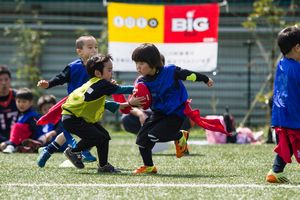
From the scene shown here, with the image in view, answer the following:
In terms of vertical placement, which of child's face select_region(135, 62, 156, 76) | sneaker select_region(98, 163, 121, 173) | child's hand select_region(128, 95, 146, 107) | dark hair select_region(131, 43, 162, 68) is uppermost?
dark hair select_region(131, 43, 162, 68)

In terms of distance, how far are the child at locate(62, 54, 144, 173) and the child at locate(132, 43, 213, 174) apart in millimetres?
197

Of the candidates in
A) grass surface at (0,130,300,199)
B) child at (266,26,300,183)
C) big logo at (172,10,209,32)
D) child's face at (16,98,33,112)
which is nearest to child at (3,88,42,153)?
child's face at (16,98,33,112)

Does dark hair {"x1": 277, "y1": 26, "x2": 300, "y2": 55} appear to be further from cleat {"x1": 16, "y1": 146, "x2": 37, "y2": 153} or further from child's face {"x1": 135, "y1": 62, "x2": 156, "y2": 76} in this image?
cleat {"x1": 16, "y1": 146, "x2": 37, "y2": 153}

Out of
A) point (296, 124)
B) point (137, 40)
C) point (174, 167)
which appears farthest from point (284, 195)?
point (137, 40)

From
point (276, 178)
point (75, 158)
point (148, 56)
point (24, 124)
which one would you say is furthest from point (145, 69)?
point (24, 124)

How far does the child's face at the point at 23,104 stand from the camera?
10.3 metres

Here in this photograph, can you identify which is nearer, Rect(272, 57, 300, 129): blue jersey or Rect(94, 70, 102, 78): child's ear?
Rect(272, 57, 300, 129): blue jersey

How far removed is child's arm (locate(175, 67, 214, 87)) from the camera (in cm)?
681

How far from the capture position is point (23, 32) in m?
16.7

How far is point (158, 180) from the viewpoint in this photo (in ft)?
20.1

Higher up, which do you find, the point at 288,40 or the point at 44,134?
the point at 288,40

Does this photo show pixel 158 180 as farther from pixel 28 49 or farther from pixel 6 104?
pixel 28 49

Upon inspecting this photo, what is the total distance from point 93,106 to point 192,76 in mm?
860

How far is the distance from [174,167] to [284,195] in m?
2.36
